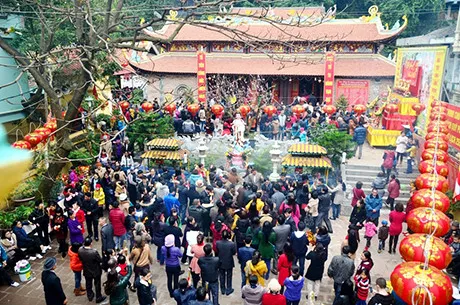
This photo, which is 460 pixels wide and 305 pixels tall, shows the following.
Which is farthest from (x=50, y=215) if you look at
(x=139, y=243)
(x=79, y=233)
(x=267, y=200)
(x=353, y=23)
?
(x=353, y=23)

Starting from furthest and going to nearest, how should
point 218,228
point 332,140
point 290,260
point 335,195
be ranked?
point 332,140 < point 335,195 < point 218,228 < point 290,260

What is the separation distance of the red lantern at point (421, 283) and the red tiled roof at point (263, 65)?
1613cm

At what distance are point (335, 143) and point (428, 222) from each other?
678 centimetres

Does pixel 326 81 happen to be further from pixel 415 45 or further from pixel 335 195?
pixel 335 195

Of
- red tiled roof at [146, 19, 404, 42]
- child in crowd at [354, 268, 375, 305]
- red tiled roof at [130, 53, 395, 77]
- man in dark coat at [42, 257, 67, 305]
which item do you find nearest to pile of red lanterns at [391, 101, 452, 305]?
child in crowd at [354, 268, 375, 305]

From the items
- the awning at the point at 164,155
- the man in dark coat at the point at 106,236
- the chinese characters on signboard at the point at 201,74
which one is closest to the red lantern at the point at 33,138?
the man in dark coat at the point at 106,236

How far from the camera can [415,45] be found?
15.6m

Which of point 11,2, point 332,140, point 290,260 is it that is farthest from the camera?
point 332,140

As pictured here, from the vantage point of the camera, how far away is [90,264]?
6.45 m

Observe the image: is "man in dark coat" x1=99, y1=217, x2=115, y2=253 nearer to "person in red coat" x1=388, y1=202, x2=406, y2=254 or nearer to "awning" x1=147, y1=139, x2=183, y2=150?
"awning" x1=147, y1=139, x2=183, y2=150

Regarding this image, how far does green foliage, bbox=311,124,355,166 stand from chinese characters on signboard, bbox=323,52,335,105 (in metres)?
8.37

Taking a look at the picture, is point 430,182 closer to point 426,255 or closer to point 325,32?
point 426,255

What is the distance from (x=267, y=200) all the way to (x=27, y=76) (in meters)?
10.5

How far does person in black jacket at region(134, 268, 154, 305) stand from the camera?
19.0ft
